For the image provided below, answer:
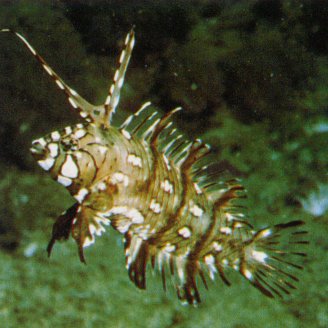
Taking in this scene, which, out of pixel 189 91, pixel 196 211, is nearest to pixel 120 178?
pixel 196 211

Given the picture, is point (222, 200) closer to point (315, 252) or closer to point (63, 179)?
point (63, 179)

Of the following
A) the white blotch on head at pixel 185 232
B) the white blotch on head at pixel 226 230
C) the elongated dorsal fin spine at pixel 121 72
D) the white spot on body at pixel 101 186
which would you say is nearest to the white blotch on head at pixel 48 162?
the white spot on body at pixel 101 186

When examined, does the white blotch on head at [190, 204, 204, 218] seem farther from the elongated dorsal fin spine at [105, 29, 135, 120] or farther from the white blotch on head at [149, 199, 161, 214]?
the elongated dorsal fin spine at [105, 29, 135, 120]

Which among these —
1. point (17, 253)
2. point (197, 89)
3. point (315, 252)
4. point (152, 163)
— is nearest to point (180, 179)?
point (152, 163)

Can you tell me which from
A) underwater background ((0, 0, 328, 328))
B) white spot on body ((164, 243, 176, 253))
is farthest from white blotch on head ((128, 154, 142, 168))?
underwater background ((0, 0, 328, 328))

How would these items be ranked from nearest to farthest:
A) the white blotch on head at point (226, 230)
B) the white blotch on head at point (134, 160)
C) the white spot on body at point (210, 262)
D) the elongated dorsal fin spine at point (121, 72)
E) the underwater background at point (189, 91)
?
the elongated dorsal fin spine at point (121, 72) → the white blotch on head at point (134, 160) → the white blotch on head at point (226, 230) → the white spot on body at point (210, 262) → the underwater background at point (189, 91)

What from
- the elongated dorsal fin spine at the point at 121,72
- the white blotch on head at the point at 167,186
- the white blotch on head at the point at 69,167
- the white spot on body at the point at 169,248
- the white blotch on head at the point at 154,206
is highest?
the elongated dorsal fin spine at the point at 121,72

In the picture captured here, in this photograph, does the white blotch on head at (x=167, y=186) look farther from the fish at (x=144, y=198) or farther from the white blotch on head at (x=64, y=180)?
the white blotch on head at (x=64, y=180)
